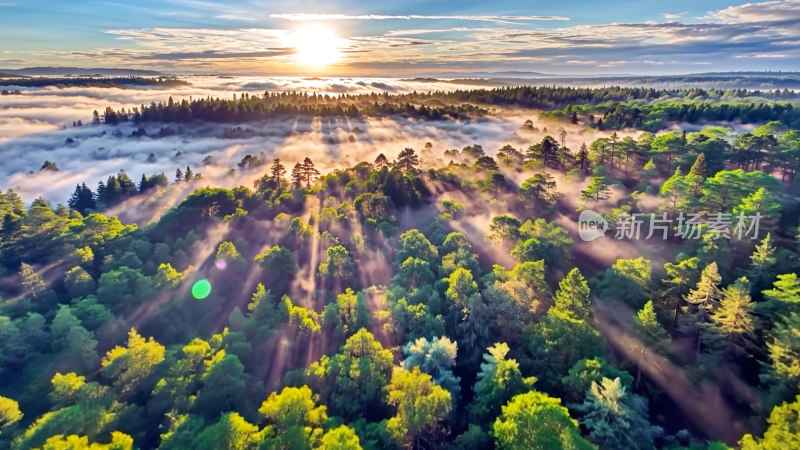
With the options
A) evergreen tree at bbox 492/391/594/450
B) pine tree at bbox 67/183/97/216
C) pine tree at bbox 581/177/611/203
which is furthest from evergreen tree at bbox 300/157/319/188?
evergreen tree at bbox 492/391/594/450

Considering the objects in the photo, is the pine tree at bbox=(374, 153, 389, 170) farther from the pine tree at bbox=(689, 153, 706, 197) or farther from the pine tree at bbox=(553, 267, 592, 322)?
the pine tree at bbox=(553, 267, 592, 322)

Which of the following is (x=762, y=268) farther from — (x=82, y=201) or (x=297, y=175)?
(x=82, y=201)

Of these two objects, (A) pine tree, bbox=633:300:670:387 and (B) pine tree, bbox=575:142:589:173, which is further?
(B) pine tree, bbox=575:142:589:173

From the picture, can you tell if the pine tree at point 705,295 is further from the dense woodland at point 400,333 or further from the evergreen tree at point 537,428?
the evergreen tree at point 537,428

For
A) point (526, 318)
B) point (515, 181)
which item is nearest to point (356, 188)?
point (515, 181)

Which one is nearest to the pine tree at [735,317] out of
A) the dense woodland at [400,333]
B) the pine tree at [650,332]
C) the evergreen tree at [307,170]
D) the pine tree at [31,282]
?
the dense woodland at [400,333]

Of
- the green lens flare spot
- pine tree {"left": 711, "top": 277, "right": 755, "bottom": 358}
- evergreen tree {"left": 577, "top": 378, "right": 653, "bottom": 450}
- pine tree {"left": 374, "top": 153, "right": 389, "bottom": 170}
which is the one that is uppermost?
pine tree {"left": 374, "top": 153, "right": 389, "bottom": 170}

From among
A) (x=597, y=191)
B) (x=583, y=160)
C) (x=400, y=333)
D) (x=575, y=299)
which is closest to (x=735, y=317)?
(x=575, y=299)
